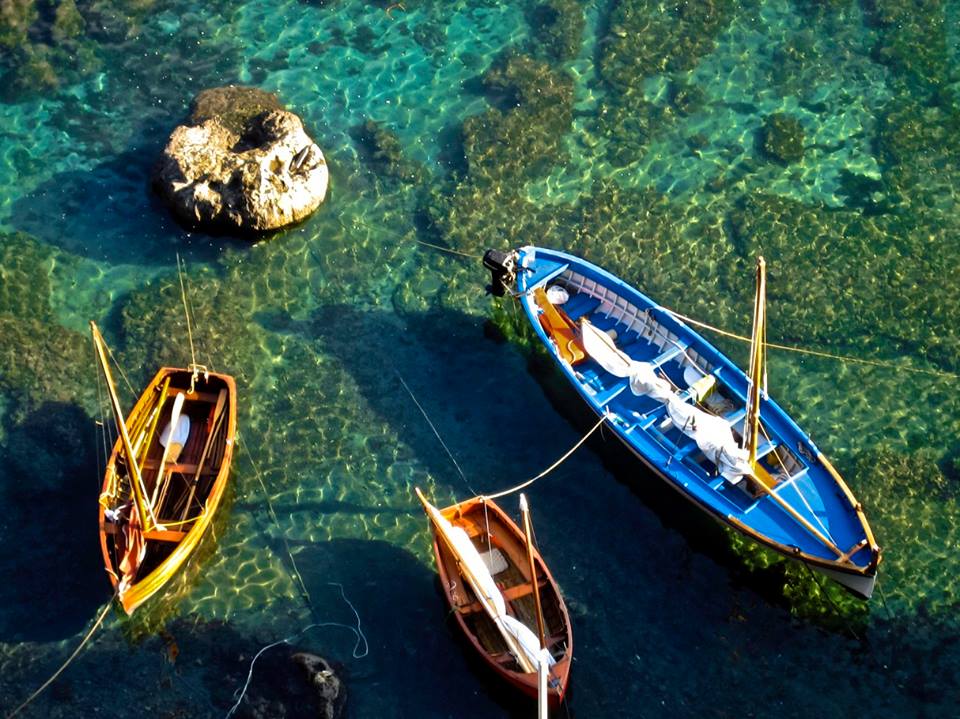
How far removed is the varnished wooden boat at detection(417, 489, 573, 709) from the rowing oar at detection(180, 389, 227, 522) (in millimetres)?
4967

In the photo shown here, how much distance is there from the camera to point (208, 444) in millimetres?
26797

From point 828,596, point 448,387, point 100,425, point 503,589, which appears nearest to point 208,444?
point 100,425

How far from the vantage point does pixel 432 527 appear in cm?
2548

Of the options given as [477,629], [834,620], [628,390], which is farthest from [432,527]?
[834,620]

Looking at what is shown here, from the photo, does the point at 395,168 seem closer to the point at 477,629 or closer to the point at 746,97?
the point at 746,97

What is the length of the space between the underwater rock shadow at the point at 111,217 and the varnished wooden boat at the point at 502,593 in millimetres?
9872

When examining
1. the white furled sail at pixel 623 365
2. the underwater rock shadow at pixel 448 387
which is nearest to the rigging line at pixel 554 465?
the underwater rock shadow at pixel 448 387

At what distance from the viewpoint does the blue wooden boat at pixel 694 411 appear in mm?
24406

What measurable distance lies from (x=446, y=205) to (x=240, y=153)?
521cm

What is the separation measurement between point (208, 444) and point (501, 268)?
738 cm

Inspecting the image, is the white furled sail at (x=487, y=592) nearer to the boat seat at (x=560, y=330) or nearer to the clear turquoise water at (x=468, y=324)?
the clear turquoise water at (x=468, y=324)

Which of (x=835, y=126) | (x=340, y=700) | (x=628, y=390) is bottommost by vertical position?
(x=340, y=700)

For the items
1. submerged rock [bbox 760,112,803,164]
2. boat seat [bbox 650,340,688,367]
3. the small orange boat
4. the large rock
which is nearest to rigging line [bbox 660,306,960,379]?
boat seat [bbox 650,340,688,367]


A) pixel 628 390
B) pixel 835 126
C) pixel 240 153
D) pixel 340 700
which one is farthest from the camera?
pixel 835 126
